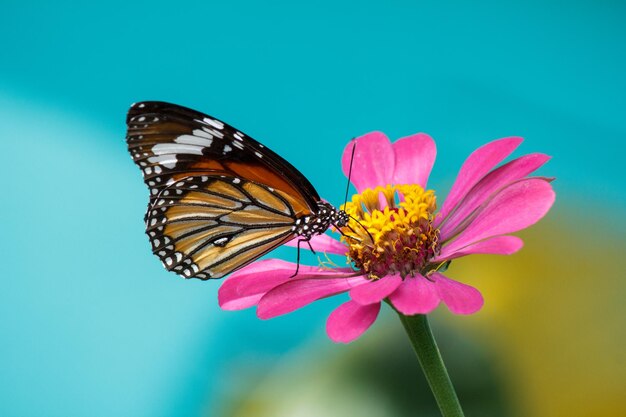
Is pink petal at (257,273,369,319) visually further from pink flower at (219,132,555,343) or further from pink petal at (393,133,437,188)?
pink petal at (393,133,437,188)

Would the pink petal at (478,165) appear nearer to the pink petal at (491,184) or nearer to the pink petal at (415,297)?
the pink petal at (491,184)

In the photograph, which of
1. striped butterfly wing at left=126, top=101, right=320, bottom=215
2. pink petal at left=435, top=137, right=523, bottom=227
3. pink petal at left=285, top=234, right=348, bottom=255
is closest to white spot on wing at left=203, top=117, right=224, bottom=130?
striped butterfly wing at left=126, top=101, right=320, bottom=215

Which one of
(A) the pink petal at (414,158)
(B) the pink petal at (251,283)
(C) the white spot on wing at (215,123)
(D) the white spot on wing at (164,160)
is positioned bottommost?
(B) the pink petal at (251,283)

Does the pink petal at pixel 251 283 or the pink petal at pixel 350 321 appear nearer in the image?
the pink petal at pixel 350 321

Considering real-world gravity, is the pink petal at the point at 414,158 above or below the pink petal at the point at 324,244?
above

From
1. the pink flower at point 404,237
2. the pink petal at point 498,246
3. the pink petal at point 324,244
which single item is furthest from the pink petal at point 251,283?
the pink petal at point 498,246

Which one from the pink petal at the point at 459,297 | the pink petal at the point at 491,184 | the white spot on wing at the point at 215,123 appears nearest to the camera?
the pink petal at the point at 459,297

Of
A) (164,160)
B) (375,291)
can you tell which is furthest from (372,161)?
(375,291)
